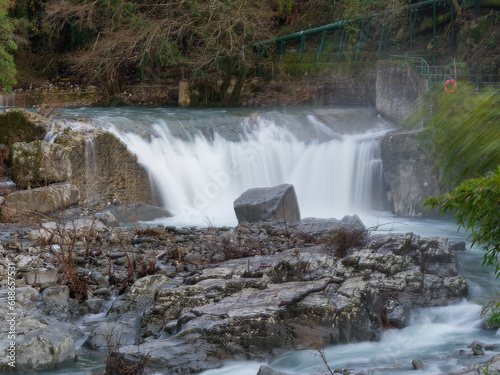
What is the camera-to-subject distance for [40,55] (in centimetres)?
3019

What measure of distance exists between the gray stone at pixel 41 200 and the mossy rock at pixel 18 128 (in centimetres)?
189

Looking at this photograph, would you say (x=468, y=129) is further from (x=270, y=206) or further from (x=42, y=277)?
(x=270, y=206)

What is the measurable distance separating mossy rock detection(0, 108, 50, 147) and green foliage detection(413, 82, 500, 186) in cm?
1316

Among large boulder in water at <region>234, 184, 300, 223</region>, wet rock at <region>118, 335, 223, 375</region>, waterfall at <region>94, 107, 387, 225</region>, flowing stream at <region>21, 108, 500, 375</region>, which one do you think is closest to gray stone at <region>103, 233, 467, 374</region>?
wet rock at <region>118, 335, 223, 375</region>

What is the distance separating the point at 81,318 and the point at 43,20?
2320 cm

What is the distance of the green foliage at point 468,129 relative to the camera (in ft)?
12.4

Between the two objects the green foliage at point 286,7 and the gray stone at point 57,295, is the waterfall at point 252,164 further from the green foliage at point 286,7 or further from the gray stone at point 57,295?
the green foliage at point 286,7

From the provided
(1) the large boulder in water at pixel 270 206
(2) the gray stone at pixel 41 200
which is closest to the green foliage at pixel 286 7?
(1) the large boulder in water at pixel 270 206

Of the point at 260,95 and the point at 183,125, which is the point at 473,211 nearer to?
the point at 183,125

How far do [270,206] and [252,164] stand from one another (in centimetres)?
525

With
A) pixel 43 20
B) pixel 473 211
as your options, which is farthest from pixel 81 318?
pixel 43 20

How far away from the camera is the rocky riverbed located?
672cm

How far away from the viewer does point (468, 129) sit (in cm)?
382

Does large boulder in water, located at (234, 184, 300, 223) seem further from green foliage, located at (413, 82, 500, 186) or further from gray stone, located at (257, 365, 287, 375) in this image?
green foliage, located at (413, 82, 500, 186)
